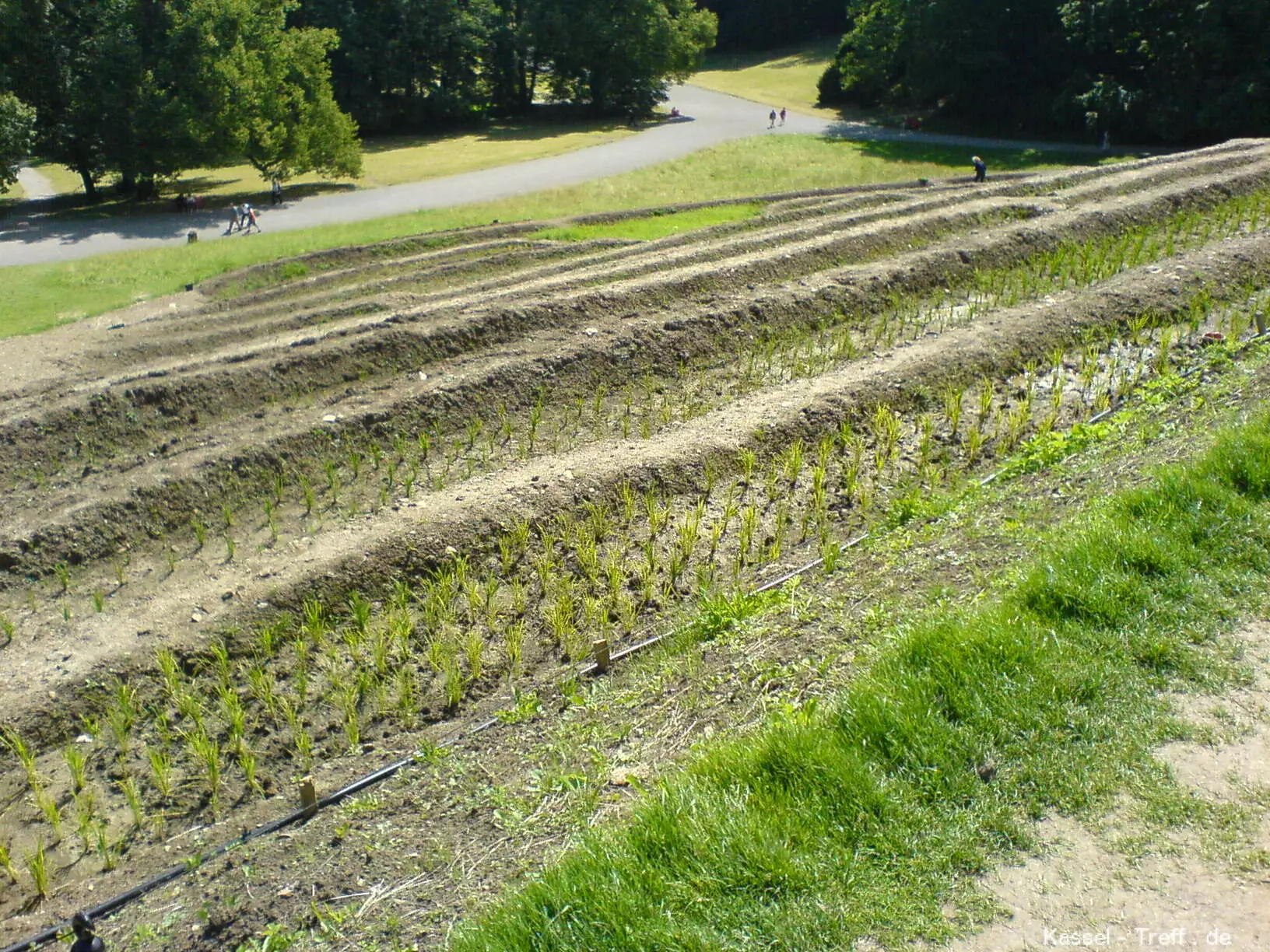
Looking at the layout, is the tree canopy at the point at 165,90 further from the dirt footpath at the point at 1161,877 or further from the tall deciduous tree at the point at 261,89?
the dirt footpath at the point at 1161,877

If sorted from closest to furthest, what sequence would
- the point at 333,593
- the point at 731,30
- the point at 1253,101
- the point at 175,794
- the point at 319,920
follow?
the point at 319,920
the point at 175,794
the point at 333,593
the point at 1253,101
the point at 731,30

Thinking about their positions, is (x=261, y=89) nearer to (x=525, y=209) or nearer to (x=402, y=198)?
(x=402, y=198)

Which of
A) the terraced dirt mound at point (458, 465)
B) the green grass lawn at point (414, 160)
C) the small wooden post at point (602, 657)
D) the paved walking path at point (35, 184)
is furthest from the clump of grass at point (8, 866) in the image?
the paved walking path at point (35, 184)

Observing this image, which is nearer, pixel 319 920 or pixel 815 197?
pixel 319 920

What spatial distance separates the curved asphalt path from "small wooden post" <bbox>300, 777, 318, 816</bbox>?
81.4ft

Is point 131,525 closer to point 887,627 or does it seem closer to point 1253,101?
point 887,627

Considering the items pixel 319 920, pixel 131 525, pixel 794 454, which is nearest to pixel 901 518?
pixel 794 454

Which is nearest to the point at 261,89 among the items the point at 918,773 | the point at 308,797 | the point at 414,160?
the point at 414,160

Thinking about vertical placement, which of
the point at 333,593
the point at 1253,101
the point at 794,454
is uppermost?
the point at 1253,101

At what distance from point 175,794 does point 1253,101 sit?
3581 cm

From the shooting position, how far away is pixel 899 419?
401 inches

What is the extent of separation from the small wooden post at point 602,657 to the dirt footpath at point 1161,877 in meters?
3.09

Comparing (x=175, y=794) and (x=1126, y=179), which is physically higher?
(x=1126, y=179)

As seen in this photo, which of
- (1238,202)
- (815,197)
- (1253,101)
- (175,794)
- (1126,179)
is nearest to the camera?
(175,794)
